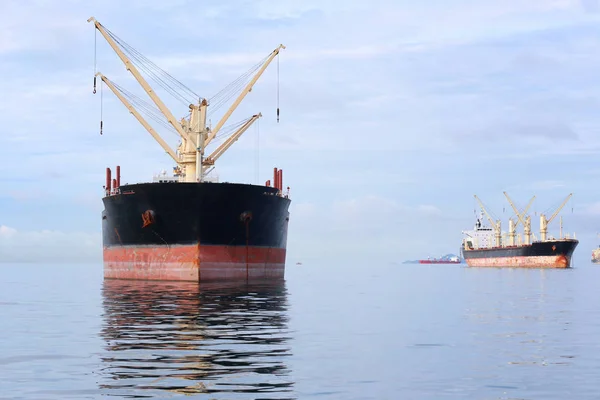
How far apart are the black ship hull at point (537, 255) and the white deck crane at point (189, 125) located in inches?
3707

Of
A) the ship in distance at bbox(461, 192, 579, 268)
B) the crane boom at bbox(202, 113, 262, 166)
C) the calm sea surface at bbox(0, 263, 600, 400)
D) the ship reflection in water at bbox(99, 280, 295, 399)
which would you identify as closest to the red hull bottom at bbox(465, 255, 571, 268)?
the ship in distance at bbox(461, 192, 579, 268)

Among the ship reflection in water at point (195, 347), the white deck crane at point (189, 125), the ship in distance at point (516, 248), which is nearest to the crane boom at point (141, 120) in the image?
the white deck crane at point (189, 125)

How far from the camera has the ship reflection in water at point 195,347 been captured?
14492mm

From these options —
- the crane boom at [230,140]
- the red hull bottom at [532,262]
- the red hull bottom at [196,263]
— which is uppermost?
the crane boom at [230,140]

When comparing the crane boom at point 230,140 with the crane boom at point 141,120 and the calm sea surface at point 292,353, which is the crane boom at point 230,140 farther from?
the calm sea surface at point 292,353

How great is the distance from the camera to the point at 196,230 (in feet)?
171

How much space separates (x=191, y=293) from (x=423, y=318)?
15.1m

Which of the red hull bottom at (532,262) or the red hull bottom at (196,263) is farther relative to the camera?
the red hull bottom at (532,262)

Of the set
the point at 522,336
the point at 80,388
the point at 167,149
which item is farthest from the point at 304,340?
the point at 167,149

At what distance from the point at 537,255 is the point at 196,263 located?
111m

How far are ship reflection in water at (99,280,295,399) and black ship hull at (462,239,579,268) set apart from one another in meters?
120

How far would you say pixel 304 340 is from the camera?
21891 mm

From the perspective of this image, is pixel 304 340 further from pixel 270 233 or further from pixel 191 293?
pixel 270 233

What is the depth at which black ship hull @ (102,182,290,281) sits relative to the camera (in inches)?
2063
